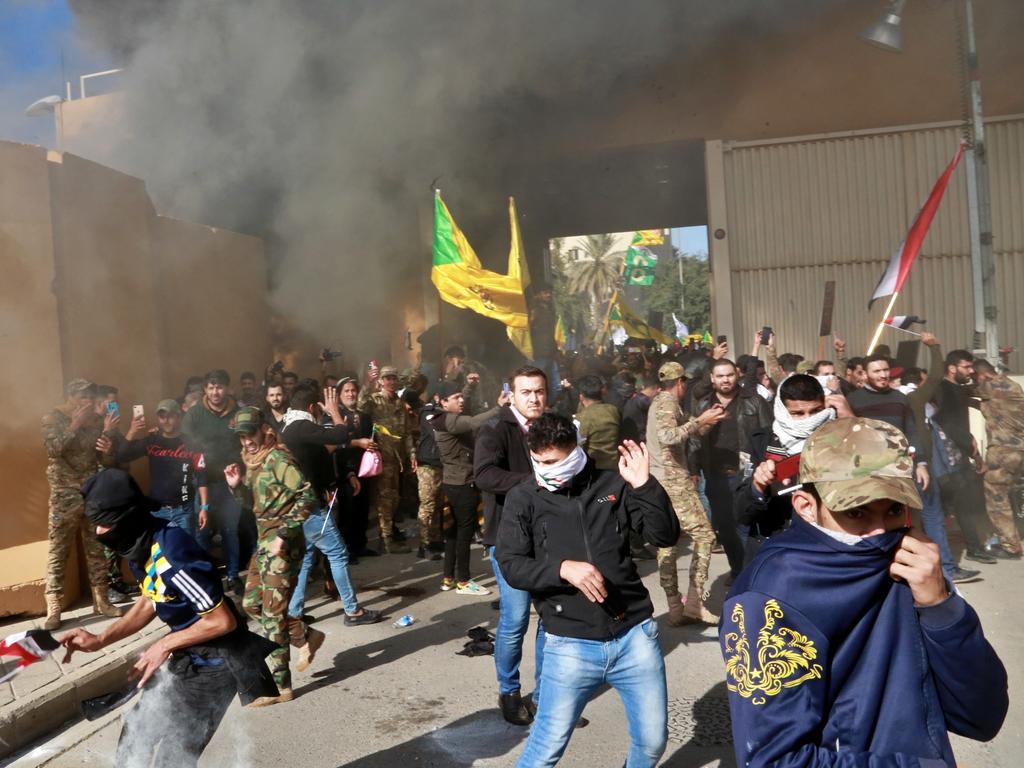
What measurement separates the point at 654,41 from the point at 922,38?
3.18m

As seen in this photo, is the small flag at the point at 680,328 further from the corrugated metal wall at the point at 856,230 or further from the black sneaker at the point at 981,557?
the black sneaker at the point at 981,557

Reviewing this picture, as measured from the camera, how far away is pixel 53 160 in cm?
618

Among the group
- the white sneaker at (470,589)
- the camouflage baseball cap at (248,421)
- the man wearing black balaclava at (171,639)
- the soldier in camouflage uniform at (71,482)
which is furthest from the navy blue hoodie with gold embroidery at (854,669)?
the soldier in camouflage uniform at (71,482)

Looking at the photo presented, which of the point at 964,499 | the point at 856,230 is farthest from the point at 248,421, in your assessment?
the point at 856,230

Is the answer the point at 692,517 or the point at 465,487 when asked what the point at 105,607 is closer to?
the point at 465,487

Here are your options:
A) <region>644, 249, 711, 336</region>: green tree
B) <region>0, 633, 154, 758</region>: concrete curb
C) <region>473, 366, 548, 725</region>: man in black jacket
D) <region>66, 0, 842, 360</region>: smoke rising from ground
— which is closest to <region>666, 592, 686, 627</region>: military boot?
<region>473, 366, 548, 725</region>: man in black jacket

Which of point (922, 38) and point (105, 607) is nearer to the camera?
point (105, 607)

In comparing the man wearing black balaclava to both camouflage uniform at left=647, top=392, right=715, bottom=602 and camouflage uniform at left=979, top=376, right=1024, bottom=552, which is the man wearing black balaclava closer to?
camouflage uniform at left=647, top=392, right=715, bottom=602

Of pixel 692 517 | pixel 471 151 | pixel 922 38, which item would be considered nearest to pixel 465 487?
pixel 692 517

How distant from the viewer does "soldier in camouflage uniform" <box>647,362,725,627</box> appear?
5.00m

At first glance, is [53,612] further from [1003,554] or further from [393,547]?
[1003,554]

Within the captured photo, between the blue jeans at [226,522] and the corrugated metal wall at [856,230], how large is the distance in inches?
275

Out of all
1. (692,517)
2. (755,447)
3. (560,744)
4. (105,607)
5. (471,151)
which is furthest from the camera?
(471,151)

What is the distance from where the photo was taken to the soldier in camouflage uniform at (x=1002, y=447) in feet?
21.0
